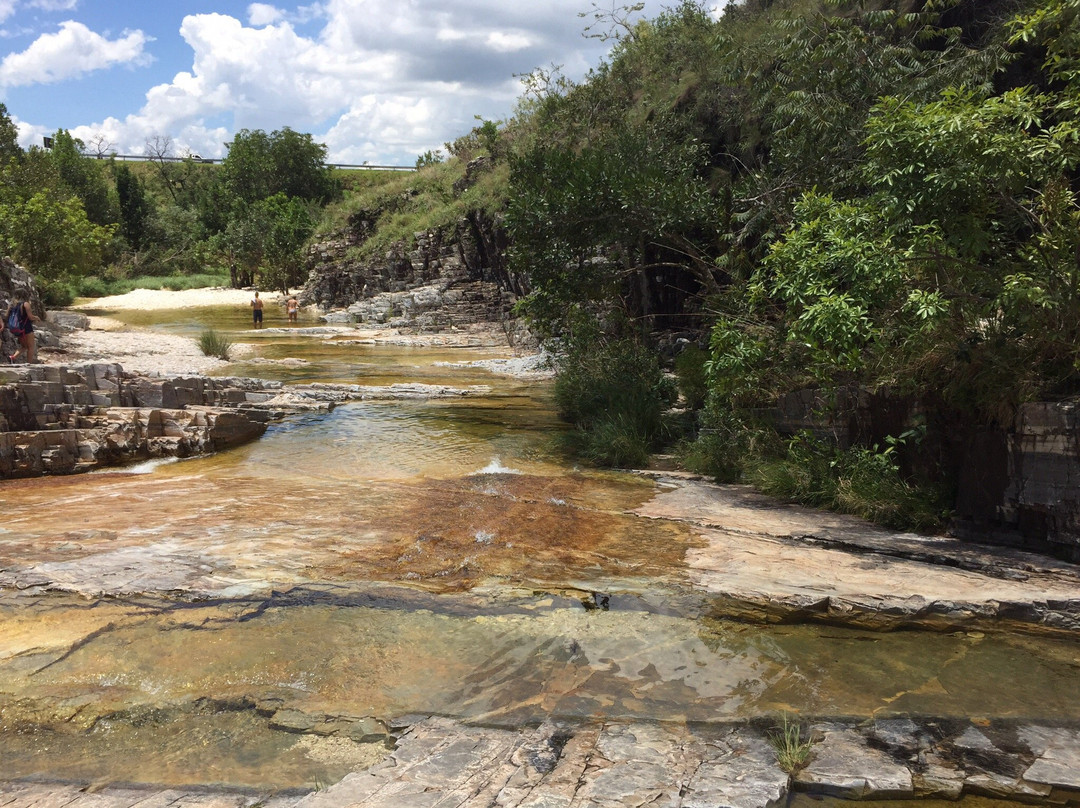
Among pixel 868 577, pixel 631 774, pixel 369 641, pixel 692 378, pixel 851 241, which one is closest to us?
pixel 631 774

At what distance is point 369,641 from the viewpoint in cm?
491

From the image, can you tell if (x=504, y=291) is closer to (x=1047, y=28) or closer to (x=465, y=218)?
(x=465, y=218)

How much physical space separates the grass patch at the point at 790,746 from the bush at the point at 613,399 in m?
6.43

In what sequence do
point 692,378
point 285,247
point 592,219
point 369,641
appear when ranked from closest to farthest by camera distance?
point 369,641 → point 592,219 → point 692,378 → point 285,247

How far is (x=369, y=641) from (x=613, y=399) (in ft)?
23.2

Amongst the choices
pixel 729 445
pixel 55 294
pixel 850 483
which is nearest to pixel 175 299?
pixel 55 294

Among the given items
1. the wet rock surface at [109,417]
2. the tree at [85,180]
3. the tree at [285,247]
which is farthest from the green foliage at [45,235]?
the tree at [85,180]

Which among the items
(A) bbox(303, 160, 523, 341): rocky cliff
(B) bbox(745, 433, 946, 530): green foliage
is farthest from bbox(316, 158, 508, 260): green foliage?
(B) bbox(745, 433, 946, 530): green foliage

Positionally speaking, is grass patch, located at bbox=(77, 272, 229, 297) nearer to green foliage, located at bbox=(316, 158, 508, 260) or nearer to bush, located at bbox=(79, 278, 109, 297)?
bush, located at bbox=(79, 278, 109, 297)

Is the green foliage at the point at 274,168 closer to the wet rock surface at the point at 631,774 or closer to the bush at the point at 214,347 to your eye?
the bush at the point at 214,347

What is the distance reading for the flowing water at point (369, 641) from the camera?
397cm

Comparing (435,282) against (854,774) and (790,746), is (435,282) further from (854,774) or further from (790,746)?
(854,774)

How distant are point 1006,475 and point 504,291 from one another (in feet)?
88.5

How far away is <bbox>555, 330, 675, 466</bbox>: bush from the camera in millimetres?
10414
